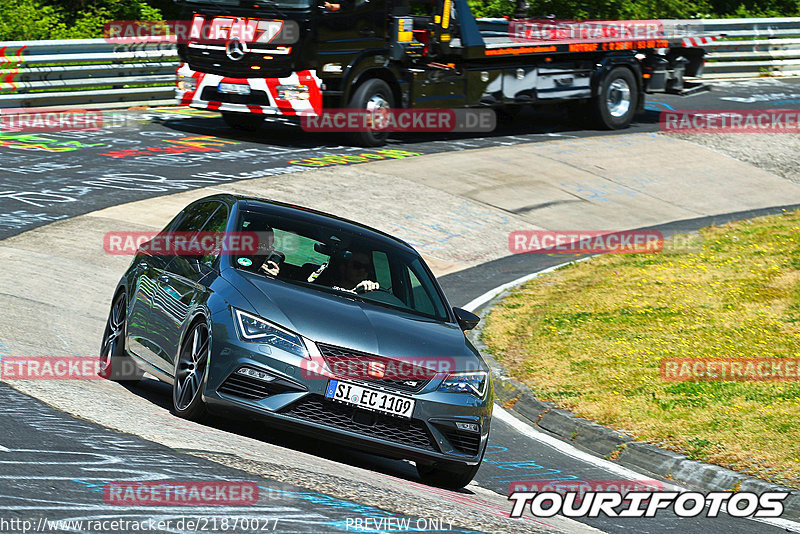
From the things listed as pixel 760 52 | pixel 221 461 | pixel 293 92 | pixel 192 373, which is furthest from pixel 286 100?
pixel 760 52

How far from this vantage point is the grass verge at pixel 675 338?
9.12 m

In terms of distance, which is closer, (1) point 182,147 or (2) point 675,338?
(2) point 675,338

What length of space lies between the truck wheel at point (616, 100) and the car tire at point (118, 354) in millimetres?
17188

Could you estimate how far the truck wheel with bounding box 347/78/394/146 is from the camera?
66.9ft

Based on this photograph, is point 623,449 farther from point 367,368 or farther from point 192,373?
point 192,373

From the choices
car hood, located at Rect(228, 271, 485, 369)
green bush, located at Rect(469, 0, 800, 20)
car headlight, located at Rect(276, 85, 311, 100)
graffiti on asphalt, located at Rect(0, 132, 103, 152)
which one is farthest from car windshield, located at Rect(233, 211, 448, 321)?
green bush, located at Rect(469, 0, 800, 20)

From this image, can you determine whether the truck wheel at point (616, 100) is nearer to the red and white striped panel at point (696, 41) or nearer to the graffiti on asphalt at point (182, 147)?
the red and white striped panel at point (696, 41)

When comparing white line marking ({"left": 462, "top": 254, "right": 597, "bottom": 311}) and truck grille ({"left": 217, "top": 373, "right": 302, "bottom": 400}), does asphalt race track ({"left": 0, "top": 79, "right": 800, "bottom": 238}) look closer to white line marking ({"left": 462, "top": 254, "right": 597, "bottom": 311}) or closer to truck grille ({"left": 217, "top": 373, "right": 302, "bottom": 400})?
white line marking ({"left": 462, "top": 254, "right": 597, "bottom": 311})

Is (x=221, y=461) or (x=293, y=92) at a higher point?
(x=293, y=92)

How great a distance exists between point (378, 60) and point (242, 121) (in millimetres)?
3820

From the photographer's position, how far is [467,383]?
7.38 metres

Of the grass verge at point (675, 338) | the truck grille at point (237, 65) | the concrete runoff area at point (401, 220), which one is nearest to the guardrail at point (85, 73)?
the truck grille at point (237, 65)

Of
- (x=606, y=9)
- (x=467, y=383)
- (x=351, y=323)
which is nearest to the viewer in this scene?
(x=351, y=323)

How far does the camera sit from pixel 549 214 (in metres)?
19.1
